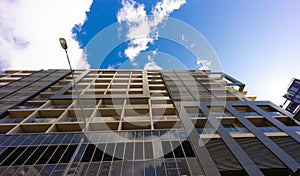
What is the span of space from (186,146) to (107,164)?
324 inches

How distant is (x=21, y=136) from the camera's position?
57.0ft

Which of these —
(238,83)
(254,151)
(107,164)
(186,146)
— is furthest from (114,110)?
(238,83)

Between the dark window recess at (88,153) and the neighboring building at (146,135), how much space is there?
9 centimetres

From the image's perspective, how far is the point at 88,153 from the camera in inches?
587

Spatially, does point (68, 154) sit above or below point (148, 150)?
below

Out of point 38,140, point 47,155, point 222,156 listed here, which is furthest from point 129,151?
point 38,140

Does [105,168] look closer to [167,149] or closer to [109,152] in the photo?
[109,152]

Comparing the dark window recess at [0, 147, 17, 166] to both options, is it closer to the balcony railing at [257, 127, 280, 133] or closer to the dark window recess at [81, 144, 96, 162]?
the dark window recess at [81, 144, 96, 162]

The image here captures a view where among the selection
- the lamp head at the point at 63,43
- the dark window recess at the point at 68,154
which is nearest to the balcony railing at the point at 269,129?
the dark window recess at the point at 68,154

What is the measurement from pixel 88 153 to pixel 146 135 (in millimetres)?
6502

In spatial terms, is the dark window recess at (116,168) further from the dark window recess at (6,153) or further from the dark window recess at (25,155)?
the dark window recess at (6,153)

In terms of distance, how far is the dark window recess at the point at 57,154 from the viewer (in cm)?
1416

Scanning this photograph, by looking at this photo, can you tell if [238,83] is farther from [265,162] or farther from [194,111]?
[265,162]

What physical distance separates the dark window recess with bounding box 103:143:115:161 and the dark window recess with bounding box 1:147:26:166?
889cm
